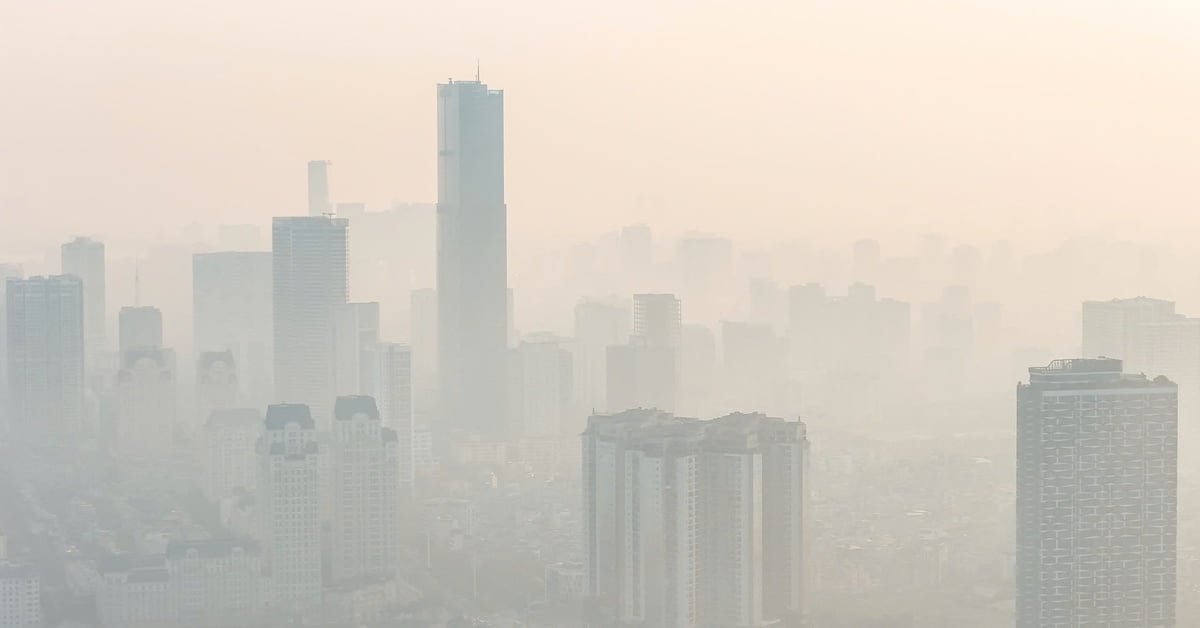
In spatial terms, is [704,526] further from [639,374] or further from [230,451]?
[639,374]

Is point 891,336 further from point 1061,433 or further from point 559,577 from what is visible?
point 1061,433

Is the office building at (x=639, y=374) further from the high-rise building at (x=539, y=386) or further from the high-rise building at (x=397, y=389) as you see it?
the high-rise building at (x=397, y=389)

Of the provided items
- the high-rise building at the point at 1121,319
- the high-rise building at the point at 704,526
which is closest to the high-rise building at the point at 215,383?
the high-rise building at the point at 704,526

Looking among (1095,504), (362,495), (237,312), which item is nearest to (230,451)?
(362,495)

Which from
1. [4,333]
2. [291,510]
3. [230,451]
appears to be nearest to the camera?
[291,510]

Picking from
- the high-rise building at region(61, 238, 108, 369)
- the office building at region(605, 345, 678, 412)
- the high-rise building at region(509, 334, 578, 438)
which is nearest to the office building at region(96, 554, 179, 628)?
the high-rise building at region(61, 238, 108, 369)

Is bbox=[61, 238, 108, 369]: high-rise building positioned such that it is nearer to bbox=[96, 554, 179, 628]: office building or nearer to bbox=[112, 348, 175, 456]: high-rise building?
bbox=[112, 348, 175, 456]: high-rise building
